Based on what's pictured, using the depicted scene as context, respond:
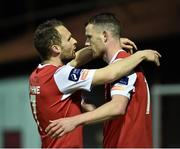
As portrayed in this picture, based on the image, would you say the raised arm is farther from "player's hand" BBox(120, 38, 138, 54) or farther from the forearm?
"player's hand" BBox(120, 38, 138, 54)

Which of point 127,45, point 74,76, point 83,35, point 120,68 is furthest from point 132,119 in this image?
point 83,35

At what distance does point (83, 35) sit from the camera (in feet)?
41.4

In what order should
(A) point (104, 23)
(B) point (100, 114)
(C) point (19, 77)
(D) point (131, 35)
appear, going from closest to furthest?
(B) point (100, 114) → (A) point (104, 23) → (D) point (131, 35) → (C) point (19, 77)

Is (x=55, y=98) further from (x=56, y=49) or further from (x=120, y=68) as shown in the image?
(x=120, y=68)

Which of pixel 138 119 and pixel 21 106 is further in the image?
pixel 21 106

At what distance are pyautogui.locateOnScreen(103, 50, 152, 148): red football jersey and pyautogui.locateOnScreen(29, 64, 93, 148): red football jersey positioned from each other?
27cm

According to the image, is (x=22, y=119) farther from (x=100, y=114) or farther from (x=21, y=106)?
(x=100, y=114)

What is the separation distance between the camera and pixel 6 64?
48.1 feet

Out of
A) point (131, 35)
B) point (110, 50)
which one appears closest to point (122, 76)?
point (110, 50)

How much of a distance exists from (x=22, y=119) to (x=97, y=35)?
30.8 ft

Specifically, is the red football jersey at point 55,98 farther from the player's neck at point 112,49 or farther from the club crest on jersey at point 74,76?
the player's neck at point 112,49

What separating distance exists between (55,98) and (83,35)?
23.5 feet

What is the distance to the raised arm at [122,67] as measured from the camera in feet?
17.2

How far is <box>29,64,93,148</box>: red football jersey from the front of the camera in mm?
5426
